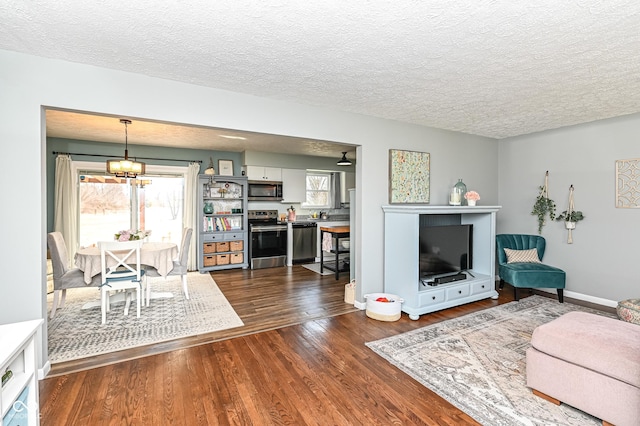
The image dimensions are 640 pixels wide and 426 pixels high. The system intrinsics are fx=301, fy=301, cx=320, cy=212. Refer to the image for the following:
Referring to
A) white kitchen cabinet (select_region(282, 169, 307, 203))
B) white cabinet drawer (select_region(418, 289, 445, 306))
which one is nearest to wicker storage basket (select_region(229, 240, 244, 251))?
white kitchen cabinet (select_region(282, 169, 307, 203))

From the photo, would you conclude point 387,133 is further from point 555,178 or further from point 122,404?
point 122,404

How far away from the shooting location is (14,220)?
7.40 ft

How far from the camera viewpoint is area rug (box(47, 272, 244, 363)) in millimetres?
2838

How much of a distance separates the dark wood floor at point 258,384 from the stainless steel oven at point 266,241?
2.93m

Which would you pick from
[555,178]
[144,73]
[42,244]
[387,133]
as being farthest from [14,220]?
[555,178]

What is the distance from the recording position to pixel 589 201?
4207mm

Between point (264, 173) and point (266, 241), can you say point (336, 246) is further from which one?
point (264, 173)

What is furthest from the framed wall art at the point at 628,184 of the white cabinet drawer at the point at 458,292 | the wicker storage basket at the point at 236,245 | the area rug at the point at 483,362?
the wicker storage basket at the point at 236,245

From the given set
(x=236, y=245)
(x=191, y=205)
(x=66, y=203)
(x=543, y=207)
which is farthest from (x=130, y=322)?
(x=543, y=207)

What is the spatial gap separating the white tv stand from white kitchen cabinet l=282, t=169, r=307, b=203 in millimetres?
3308

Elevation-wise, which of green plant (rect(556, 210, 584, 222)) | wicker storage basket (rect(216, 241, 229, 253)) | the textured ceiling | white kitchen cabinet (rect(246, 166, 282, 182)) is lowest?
wicker storage basket (rect(216, 241, 229, 253))

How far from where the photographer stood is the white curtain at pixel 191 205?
6066 mm

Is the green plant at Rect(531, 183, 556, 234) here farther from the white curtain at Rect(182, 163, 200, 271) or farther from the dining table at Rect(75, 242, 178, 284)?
the white curtain at Rect(182, 163, 200, 271)

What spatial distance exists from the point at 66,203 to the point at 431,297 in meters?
6.14
